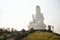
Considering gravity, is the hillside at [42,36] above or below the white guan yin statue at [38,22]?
below

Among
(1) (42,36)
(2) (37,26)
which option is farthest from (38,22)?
(1) (42,36)

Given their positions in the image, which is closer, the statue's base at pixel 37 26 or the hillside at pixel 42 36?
the hillside at pixel 42 36

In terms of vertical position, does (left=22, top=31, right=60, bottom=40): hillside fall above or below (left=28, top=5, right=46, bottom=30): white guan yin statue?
below

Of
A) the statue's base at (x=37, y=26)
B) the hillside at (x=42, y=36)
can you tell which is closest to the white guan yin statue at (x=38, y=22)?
the statue's base at (x=37, y=26)

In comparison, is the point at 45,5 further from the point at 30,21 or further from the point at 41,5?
the point at 30,21

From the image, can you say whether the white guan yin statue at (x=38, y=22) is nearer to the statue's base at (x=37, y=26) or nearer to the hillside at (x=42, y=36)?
the statue's base at (x=37, y=26)

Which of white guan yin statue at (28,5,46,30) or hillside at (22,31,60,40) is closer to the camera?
hillside at (22,31,60,40)

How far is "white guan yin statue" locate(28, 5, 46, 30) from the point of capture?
2936mm

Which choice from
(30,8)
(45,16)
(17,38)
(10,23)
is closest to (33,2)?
(30,8)

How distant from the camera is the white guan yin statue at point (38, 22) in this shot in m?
2.94

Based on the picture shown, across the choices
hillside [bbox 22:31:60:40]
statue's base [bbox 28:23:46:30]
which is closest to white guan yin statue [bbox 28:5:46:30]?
statue's base [bbox 28:23:46:30]

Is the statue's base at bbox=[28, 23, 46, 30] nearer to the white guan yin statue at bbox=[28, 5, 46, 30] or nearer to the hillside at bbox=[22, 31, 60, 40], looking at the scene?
the white guan yin statue at bbox=[28, 5, 46, 30]

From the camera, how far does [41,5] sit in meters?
3.07

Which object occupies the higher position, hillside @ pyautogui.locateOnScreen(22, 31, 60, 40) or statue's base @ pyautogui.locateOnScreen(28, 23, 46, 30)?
statue's base @ pyautogui.locateOnScreen(28, 23, 46, 30)
